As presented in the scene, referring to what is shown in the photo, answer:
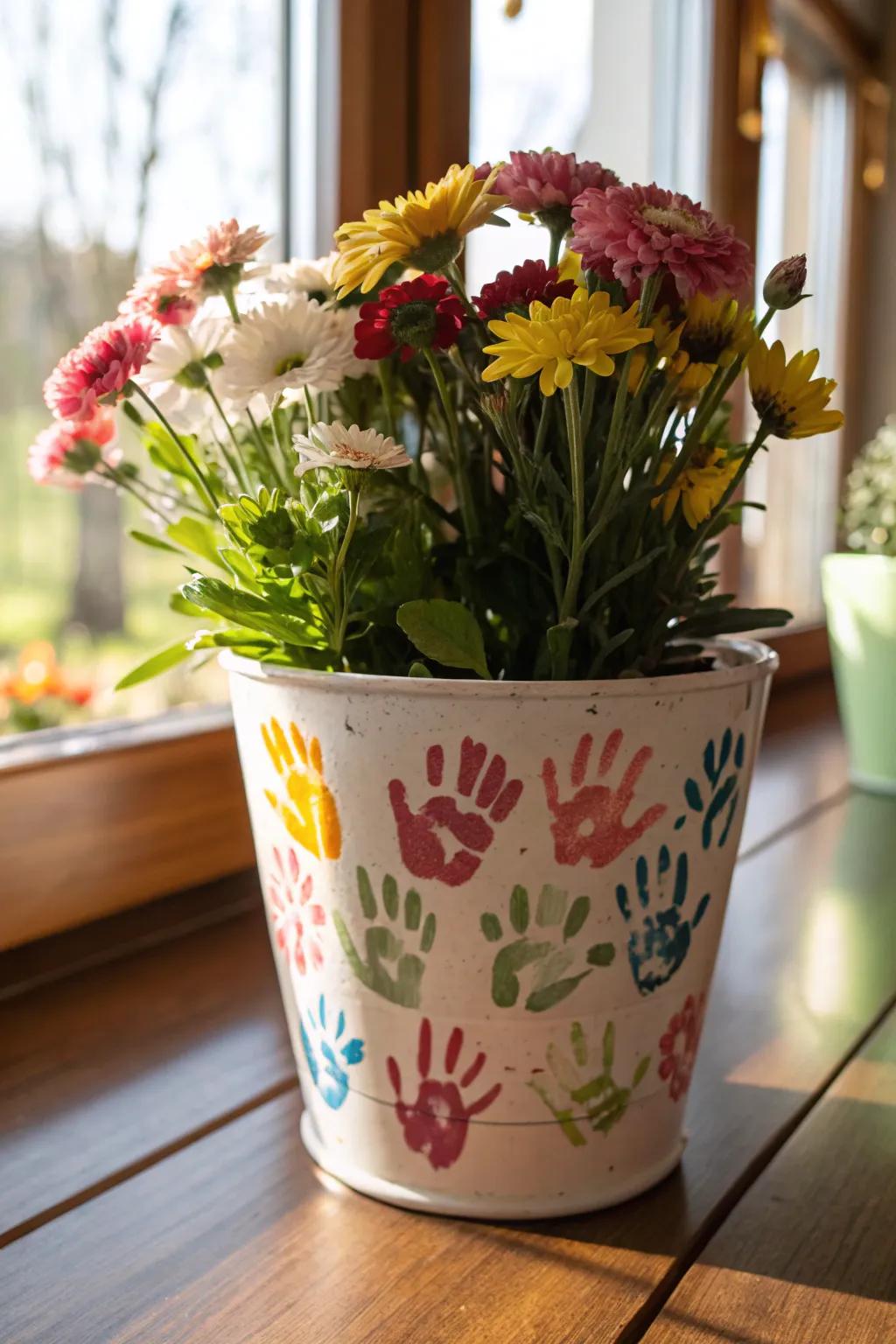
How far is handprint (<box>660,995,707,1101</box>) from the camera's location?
500 millimetres

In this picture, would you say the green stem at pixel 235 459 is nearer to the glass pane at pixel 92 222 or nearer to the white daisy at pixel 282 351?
the white daisy at pixel 282 351

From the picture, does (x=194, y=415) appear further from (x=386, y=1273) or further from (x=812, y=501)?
(x=812, y=501)

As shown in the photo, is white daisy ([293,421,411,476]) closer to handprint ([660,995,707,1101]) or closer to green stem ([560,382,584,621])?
green stem ([560,382,584,621])

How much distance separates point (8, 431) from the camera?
0.78 meters

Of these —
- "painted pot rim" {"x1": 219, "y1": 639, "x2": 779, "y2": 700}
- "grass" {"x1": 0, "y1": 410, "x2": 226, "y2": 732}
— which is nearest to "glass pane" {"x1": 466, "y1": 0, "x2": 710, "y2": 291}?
"grass" {"x1": 0, "y1": 410, "x2": 226, "y2": 732}

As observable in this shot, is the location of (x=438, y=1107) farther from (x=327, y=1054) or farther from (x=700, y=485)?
(x=700, y=485)

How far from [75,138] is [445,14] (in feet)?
1.08

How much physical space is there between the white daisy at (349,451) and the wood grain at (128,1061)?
11.5 inches

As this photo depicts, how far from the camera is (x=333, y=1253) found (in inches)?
18.1

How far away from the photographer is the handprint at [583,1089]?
48 cm

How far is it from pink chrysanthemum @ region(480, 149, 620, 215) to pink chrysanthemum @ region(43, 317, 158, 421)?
139 mm

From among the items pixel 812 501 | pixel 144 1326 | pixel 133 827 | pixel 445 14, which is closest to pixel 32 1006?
pixel 133 827

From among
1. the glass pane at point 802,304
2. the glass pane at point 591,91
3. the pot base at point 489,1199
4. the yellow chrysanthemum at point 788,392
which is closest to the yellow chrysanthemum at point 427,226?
the yellow chrysanthemum at point 788,392

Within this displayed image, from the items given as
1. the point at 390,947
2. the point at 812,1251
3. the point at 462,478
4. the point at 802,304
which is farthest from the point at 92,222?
the point at 802,304
